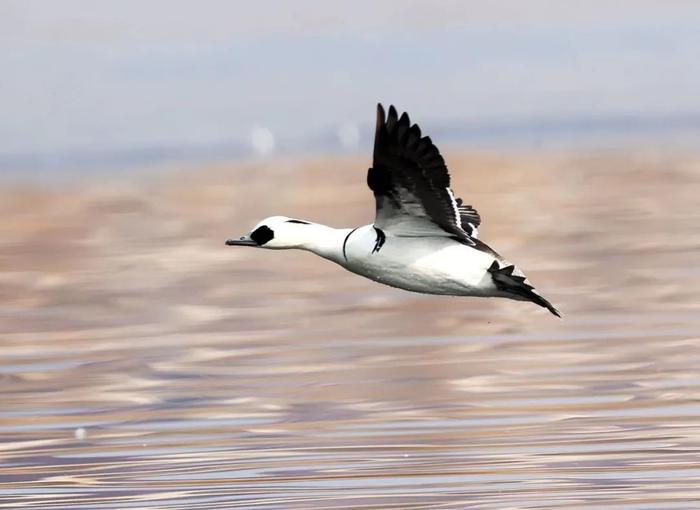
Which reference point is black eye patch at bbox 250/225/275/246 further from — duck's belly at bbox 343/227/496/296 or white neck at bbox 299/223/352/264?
duck's belly at bbox 343/227/496/296

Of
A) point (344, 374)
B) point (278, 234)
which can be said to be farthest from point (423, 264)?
point (344, 374)

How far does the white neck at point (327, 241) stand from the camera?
10375 millimetres

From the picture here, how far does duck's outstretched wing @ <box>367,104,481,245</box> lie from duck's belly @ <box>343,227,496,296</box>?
0.25ft

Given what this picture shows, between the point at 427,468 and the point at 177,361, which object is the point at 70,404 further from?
the point at 427,468

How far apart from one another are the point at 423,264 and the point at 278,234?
888mm

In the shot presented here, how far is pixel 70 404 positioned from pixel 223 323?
350cm

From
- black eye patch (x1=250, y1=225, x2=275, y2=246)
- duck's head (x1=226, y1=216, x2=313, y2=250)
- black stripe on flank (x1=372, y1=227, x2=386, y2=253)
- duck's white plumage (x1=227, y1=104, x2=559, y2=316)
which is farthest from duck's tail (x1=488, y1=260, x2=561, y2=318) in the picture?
black eye patch (x1=250, y1=225, x2=275, y2=246)

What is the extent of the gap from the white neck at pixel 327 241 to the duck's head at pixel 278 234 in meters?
0.05

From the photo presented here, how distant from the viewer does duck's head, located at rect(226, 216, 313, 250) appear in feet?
34.9

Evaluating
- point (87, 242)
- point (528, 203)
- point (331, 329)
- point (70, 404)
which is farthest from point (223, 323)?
point (528, 203)

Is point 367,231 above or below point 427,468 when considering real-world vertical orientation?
above

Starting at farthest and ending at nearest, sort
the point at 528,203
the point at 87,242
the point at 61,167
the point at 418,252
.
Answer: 1. the point at 61,167
2. the point at 528,203
3. the point at 87,242
4. the point at 418,252

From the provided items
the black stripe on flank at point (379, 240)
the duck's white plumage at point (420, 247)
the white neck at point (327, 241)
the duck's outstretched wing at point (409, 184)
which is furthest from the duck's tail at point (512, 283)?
the white neck at point (327, 241)

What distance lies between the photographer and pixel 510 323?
1616cm
